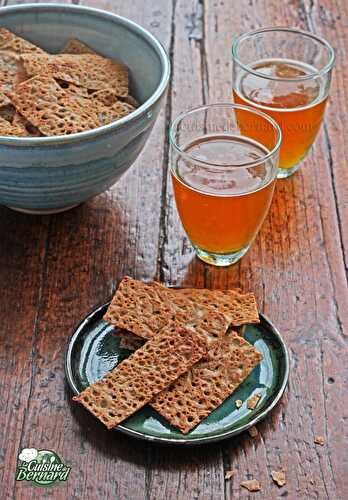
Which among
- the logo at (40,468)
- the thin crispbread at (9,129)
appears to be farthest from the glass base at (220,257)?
the logo at (40,468)

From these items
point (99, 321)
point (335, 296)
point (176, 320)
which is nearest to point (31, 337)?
point (99, 321)

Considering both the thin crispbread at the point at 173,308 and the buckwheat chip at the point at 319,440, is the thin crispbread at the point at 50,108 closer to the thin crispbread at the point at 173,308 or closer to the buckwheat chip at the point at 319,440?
the thin crispbread at the point at 173,308

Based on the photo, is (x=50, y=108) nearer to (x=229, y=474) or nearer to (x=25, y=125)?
(x=25, y=125)

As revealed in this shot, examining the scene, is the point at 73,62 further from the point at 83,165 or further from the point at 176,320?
the point at 176,320

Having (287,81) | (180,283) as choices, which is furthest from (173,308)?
(287,81)

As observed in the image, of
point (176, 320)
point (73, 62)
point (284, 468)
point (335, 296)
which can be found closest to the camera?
point (284, 468)

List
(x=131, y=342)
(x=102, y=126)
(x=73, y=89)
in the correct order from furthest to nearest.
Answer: (x=73, y=89), (x=102, y=126), (x=131, y=342)
